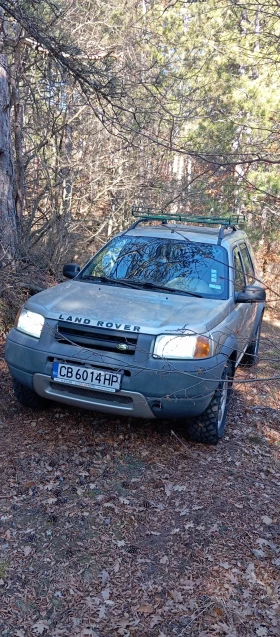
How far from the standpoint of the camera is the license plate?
3.92 metres

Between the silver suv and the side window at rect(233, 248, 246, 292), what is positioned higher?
the side window at rect(233, 248, 246, 292)

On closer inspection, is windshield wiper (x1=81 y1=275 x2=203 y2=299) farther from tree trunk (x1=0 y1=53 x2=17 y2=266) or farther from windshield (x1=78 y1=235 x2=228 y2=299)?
tree trunk (x1=0 y1=53 x2=17 y2=266)

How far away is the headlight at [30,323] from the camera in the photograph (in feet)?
14.0

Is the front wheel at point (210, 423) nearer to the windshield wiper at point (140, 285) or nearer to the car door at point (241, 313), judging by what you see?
the car door at point (241, 313)

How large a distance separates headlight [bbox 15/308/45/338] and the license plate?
15.0 inches

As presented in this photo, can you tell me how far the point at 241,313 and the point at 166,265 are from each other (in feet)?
3.15

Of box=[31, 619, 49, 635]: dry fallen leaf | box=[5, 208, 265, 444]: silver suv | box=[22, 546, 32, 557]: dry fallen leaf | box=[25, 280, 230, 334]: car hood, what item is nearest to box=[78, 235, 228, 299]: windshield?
box=[5, 208, 265, 444]: silver suv

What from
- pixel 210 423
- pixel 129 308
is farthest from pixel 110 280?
pixel 210 423

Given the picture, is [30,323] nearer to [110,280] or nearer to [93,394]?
[93,394]

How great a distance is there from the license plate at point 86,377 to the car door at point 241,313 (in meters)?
1.28

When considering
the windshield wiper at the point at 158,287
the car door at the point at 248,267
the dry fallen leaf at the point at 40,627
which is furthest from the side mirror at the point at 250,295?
the dry fallen leaf at the point at 40,627

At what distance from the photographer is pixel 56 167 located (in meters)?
10.4

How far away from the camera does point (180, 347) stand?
13.1 ft

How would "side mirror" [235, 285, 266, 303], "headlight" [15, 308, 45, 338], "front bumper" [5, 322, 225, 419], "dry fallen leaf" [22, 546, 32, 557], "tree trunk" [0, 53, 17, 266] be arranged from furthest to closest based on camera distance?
1. "tree trunk" [0, 53, 17, 266]
2. "side mirror" [235, 285, 266, 303]
3. "headlight" [15, 308, 45, 338]
4. "front bumper" [5, 322, 225, 419]
5. "dry fallen leaf" [22, 546, 32, 557]
